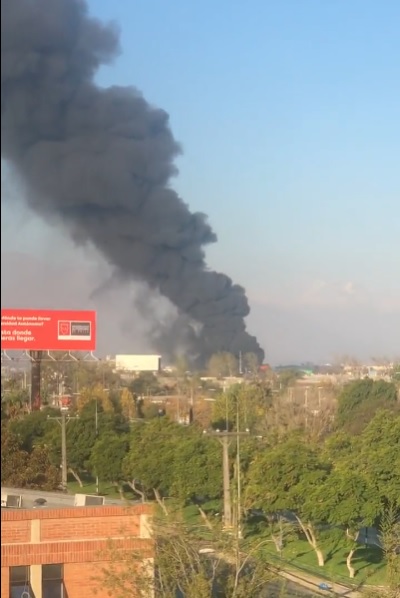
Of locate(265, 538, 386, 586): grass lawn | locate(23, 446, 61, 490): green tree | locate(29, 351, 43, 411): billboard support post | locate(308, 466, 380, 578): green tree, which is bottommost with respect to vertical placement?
locate(265, 538, 386, 586): grass lawn

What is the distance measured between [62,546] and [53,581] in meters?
0.20

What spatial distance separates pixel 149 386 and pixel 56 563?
7533mm

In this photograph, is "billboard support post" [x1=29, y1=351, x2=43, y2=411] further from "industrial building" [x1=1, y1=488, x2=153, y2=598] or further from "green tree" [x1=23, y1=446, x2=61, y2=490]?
"industrial building" [x1=1, y1=488, x2=153, y2=598]

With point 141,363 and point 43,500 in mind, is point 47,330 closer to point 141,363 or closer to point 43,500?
point 43,500

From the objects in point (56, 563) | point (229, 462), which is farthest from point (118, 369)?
point (56, 563)

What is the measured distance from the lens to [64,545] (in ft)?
17.3

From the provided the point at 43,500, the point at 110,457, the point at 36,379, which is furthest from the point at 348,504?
the point at 43,500

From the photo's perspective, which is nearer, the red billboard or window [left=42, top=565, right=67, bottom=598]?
window [left=42, top=565, right=67, bottom=598]

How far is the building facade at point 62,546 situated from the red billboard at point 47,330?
98 cm

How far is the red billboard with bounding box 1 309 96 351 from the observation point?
564cm

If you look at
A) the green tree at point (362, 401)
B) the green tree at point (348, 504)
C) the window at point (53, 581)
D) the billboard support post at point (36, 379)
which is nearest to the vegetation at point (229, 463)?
the green tree at point (348, 504)

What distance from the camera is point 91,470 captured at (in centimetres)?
1155

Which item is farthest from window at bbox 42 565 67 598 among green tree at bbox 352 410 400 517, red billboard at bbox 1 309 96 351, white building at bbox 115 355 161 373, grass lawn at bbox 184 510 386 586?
white building at bbox 115 355 161 373

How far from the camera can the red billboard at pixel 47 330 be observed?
5637 mm
